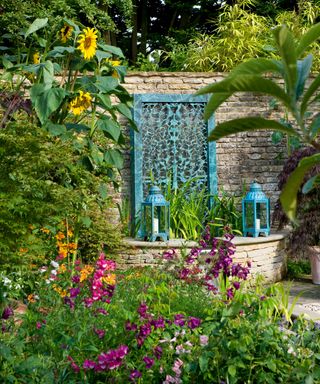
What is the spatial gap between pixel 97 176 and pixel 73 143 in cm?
70

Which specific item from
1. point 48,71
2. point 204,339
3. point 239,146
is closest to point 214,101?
point 204,339

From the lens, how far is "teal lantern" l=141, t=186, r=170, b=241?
6152 millimetres

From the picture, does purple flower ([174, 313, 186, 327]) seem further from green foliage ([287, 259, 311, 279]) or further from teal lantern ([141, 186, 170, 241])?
green foliage ([287, 259, 311, 279])

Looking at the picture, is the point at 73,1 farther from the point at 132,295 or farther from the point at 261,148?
the point at 132,295

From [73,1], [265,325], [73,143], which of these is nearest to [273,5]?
[73,1]

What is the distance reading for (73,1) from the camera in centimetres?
853

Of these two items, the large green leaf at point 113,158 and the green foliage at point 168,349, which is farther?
the large green leaf at point 113,158

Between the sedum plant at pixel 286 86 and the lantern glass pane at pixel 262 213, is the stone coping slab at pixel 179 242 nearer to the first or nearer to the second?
the lantern glass pane at pixel 262 213

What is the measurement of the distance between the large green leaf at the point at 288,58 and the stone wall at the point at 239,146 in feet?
20.6

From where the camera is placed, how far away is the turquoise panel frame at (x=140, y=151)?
22.5ft

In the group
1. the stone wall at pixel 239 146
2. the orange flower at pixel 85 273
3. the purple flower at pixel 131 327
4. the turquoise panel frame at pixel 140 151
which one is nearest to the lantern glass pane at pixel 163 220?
the turquoise panel frame at pixel 140 151

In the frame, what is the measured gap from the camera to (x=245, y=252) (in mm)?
6184

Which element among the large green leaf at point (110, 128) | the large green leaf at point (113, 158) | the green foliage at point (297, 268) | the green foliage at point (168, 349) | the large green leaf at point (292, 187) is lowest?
the green foliage at point (297, 268)

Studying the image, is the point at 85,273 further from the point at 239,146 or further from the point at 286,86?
the point at 239,146
